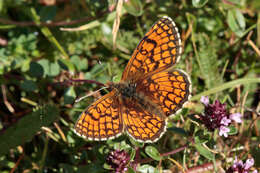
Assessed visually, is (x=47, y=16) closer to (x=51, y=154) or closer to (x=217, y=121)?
(x=51, y=154)

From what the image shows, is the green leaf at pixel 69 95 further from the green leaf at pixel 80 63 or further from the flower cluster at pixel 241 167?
the flower cluster at pixel 241 167

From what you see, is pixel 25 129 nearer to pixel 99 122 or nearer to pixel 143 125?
pixel 99 122

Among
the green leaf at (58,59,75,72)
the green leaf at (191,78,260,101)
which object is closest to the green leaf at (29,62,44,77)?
the green leaf at (58,59,75,72)

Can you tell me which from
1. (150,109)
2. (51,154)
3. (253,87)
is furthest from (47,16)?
(253,87)

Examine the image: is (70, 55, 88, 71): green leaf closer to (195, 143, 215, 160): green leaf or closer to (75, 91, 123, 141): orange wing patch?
(75, 91, 123, 141): orange wing patch

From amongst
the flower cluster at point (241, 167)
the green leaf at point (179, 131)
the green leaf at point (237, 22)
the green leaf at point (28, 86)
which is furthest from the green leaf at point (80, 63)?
the flower cluster at point (241, 167)

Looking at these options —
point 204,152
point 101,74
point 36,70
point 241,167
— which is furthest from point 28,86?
point 241,167
